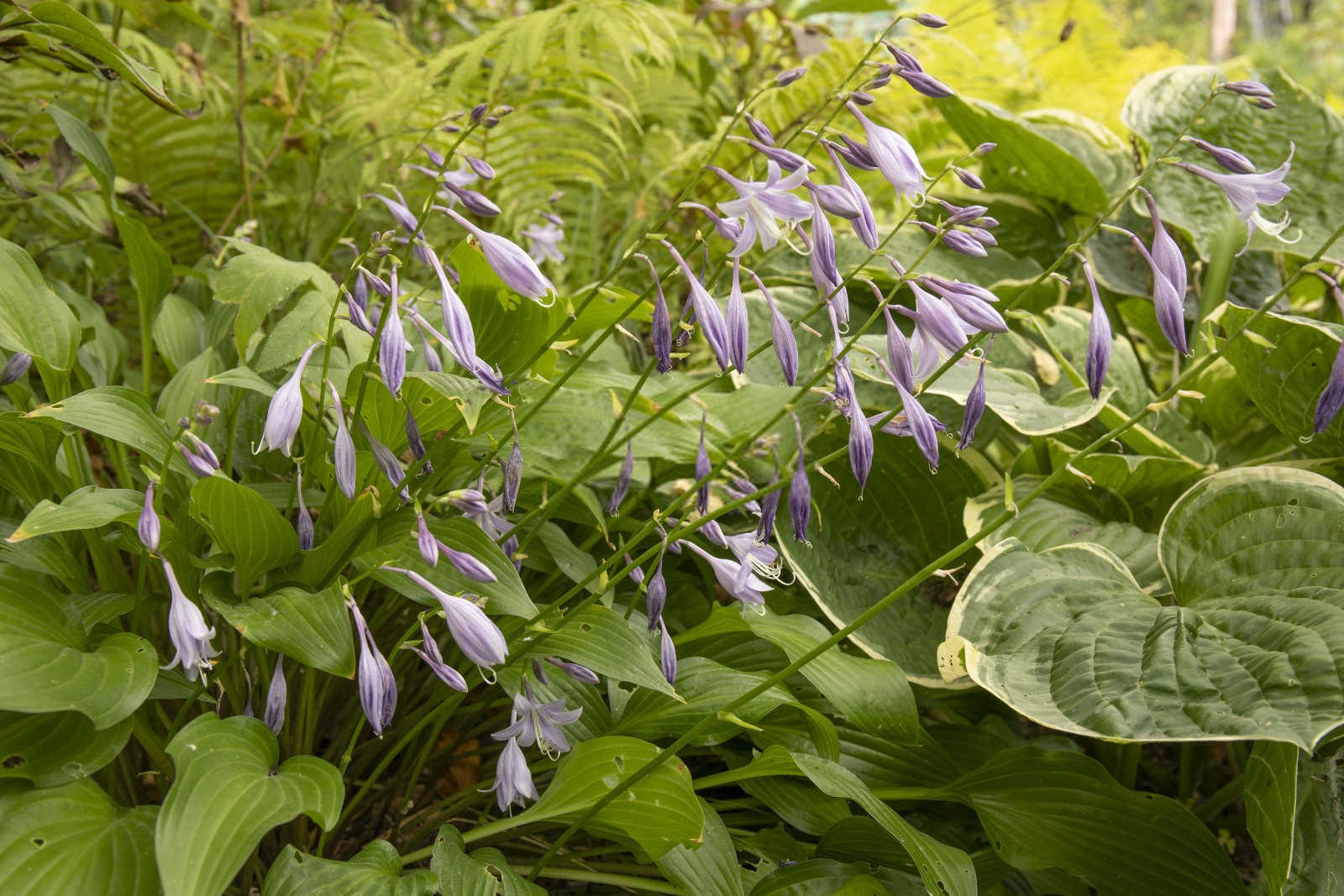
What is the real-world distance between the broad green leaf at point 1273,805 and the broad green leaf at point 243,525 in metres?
1.29

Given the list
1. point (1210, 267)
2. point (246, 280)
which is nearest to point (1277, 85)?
point (1210, 267)

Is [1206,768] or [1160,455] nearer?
[1160,455]

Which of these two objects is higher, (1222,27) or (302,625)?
(302,625)

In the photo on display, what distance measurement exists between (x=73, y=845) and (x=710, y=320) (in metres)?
0.89

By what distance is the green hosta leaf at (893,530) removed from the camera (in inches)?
75.2

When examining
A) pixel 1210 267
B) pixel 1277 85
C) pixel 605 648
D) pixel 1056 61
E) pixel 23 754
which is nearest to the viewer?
pixel 23 754

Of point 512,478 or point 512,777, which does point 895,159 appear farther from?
point 512,777

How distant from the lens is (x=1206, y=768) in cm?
209

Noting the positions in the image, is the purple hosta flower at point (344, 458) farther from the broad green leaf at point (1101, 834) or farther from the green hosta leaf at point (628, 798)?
the broad green leaf at point (1101, 834)

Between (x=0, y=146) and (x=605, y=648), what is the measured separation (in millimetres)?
1436

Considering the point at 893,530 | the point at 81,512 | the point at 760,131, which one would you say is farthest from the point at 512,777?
the point at 893,530

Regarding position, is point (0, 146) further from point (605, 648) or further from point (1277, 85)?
point (1277, 85)

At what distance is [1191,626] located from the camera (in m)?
1.50

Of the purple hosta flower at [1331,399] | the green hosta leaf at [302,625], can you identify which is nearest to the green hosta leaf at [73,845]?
the green hosta leaf at [302,625]
